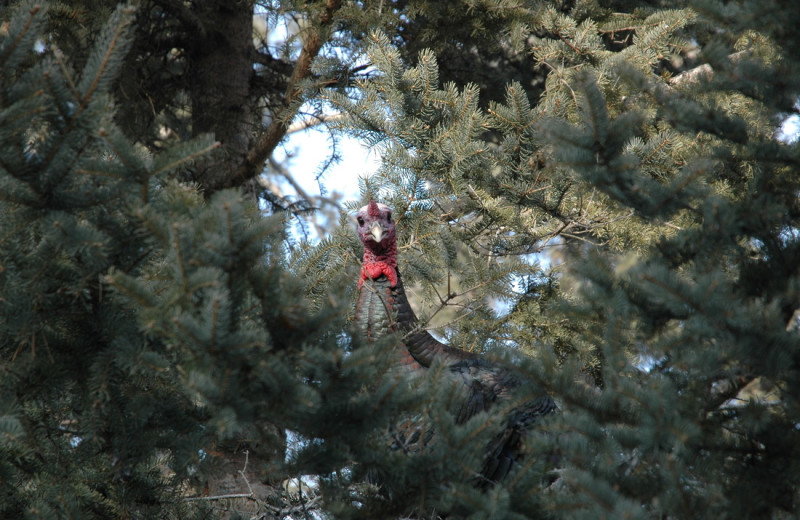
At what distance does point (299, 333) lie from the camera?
237 centimetres

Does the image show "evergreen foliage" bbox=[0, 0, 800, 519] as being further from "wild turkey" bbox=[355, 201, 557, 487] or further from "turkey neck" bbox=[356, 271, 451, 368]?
"turkey neck" bbox=[356, 271, 451, 368]

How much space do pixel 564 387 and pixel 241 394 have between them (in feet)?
3.48

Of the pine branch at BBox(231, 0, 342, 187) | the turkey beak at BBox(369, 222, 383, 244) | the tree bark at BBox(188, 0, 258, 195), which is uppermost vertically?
the tree bark at BBox(188, 0, 258, 195)

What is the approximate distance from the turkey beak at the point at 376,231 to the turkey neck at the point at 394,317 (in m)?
0.24

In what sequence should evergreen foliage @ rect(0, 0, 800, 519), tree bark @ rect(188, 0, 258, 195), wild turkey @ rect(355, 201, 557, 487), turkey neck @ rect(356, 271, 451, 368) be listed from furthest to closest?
tree bark @ rect(188, 0, 258, 195), turkey neck @ rect(356, 271, 451, 368), wild turkey @ rect(355, 201, 557, 487), evergreen foliage @ rect(0, 0, 800, 519)

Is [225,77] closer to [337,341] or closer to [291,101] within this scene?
[291,101]

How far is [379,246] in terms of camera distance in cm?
429

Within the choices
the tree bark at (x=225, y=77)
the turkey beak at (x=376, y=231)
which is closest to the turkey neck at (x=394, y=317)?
the turkey beak at (x=376, y=231)

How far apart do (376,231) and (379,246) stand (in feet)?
0.53

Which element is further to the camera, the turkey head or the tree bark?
the tree bark

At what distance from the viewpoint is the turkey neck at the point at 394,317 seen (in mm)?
4016

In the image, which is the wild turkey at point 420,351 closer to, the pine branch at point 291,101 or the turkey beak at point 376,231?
the turkey beak at point 376,231

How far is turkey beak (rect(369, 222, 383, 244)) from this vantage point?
414 cm

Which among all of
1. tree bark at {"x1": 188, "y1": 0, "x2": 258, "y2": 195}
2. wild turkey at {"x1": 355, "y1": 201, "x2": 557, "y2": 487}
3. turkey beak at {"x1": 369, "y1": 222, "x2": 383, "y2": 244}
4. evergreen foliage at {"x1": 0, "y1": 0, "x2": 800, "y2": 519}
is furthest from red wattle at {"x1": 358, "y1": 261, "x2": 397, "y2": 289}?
tree bark at {"x1": 188, "y1": 0, "x2": 258, "y2": 195}
